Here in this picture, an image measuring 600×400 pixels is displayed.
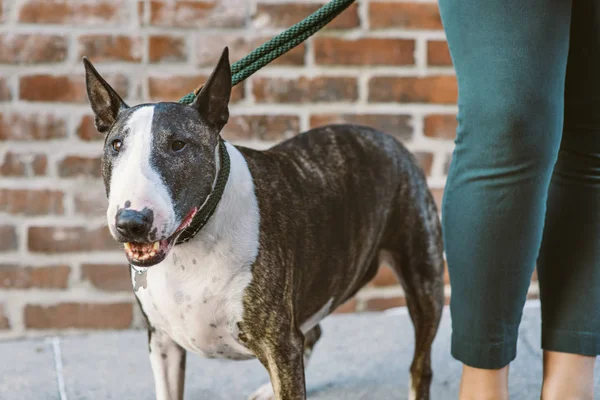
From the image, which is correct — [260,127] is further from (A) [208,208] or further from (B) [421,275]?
(A) [208,208]

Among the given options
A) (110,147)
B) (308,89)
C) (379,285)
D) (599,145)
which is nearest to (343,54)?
(308,89)

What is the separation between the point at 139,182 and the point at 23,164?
1.40 meters

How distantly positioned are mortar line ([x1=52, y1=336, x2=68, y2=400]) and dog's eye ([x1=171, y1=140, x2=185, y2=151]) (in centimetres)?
105

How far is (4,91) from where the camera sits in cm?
262

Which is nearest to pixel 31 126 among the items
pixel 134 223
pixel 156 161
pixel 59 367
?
pixel 59 367

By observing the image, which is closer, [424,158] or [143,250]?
[143,250]

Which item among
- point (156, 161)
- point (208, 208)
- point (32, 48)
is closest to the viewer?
point (156, 161)

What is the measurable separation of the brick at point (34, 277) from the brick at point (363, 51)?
110 centimetres

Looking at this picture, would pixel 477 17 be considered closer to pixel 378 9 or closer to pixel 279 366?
pixel 279 366

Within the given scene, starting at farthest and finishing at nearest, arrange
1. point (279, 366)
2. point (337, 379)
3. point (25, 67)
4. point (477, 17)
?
point (25, 67) → point (337, 379) → point (279, 366) → point (477, 17)

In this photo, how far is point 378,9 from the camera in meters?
2.73

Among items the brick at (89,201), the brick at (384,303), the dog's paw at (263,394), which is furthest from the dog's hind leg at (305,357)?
the brick at (89,201)

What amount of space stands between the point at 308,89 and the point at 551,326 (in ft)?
4.20

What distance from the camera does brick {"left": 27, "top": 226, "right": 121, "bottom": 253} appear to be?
2.69 m
